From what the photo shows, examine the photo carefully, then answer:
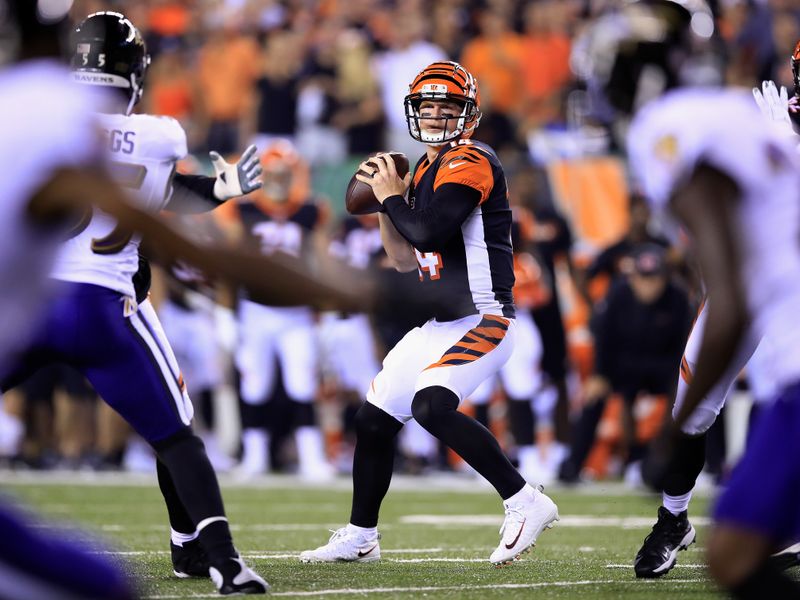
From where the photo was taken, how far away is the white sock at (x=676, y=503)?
5.21 meters

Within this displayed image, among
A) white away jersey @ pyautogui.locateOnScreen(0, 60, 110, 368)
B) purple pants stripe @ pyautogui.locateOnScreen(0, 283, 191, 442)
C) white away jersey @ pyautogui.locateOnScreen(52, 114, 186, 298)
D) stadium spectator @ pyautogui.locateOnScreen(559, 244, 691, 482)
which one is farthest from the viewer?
stadium spectator @ pyautogui.locateOnScreen(559, 244, 691, 482)

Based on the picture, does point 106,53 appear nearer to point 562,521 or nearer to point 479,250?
point 479,250

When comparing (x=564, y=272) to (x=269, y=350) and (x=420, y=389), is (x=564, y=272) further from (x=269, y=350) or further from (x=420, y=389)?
(x=420, y=389)

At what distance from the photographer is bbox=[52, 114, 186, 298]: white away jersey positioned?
180 inches

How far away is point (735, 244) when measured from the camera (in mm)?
3180

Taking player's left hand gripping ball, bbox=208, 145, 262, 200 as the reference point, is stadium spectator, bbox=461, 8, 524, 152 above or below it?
above

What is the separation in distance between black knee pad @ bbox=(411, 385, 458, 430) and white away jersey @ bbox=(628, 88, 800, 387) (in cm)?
205

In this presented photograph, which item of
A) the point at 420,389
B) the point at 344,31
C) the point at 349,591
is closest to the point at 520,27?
the point at 344,31

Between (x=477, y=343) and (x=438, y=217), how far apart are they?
1.71 ft

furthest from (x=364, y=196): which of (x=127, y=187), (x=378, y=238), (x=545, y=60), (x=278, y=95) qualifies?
(x=545, y=60)

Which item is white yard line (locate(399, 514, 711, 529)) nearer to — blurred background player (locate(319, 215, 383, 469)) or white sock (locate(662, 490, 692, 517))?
A: white sock (locate(662, 490, 692, 517))

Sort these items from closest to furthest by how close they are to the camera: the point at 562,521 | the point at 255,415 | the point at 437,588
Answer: the point at 437,588 < the point at 562,521 < the point at 255,415

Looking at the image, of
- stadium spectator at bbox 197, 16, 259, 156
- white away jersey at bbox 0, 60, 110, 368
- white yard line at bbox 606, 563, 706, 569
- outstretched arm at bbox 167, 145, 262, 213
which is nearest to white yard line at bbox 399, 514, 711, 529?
white yard line at bbox 606, 563, 706, 569

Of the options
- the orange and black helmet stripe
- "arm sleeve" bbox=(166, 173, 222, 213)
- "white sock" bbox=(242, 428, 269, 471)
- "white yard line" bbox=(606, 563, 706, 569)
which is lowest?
"white sock" bbox=(242, 428, 269, 471)
